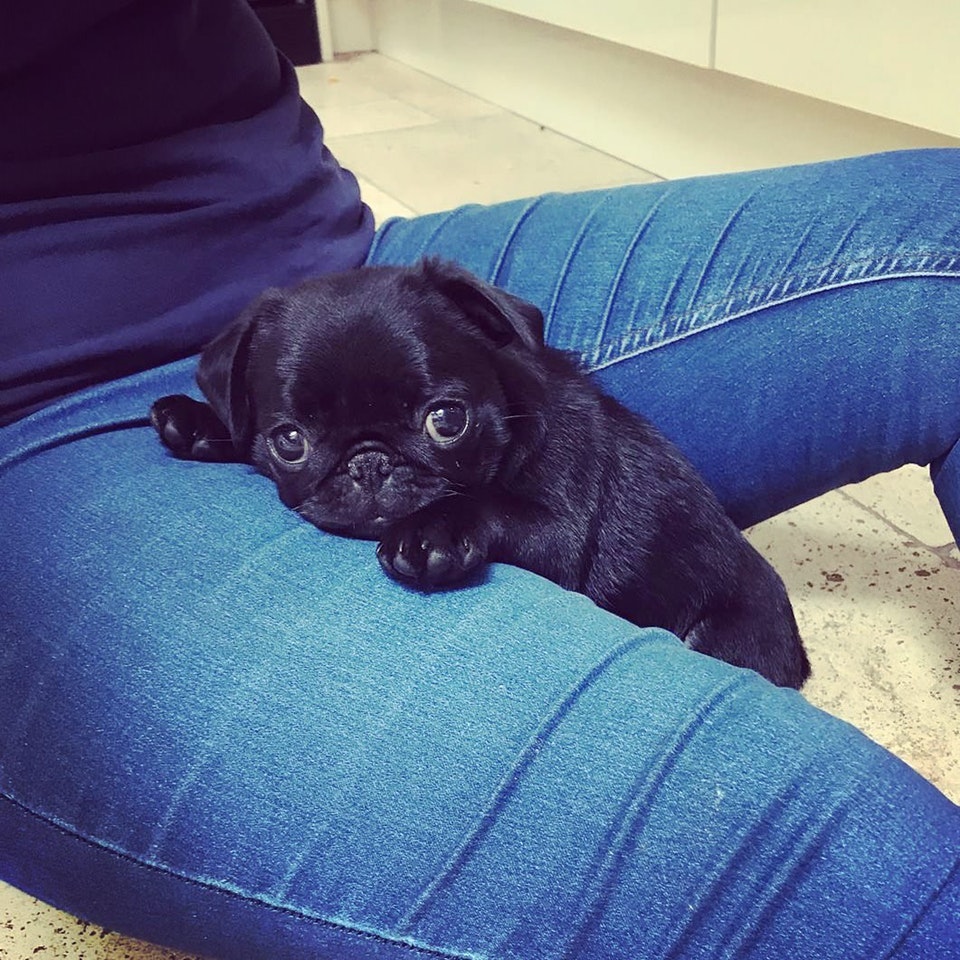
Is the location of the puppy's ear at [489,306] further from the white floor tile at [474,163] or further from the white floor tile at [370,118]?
the white floor tile at [370,118]

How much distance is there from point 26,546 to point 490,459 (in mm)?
440

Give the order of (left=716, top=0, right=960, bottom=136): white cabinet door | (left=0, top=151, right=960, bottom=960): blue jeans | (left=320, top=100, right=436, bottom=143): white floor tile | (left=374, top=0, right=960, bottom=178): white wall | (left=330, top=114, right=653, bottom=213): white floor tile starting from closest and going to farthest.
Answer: (left=0, top=151, right=960, bottom=960): blue jeans, (left=716, top=0, right=960, bottom=136): white cabinet door, (left=374, top=0, right=960, bottom=178): white wall, (left=330, top=114, right=653, bottom=213): white floor tile, (left=320, top=100, right=436, bottom=143): white floor tile

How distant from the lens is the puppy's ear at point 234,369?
1.04 meters

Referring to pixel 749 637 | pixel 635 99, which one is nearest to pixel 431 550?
pixel 749 637

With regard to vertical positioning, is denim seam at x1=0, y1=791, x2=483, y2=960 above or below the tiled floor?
above

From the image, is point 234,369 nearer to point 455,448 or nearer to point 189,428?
point 189,428

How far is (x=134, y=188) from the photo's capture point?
1.18 m

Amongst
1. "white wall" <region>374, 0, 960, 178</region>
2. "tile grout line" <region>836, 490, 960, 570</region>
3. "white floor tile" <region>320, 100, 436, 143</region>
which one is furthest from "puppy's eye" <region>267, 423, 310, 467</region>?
"white floor tile" <region>320, 100, 436, 143</region>

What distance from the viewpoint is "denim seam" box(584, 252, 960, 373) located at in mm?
1134

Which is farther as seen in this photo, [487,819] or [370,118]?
[370,118]

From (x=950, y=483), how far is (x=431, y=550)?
619 mm

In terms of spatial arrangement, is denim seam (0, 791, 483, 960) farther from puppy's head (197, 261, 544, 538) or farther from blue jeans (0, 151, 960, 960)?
puppy's head (197, 261, 544, 538)

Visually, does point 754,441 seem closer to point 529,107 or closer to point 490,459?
point 490,459

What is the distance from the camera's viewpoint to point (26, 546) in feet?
3.14
